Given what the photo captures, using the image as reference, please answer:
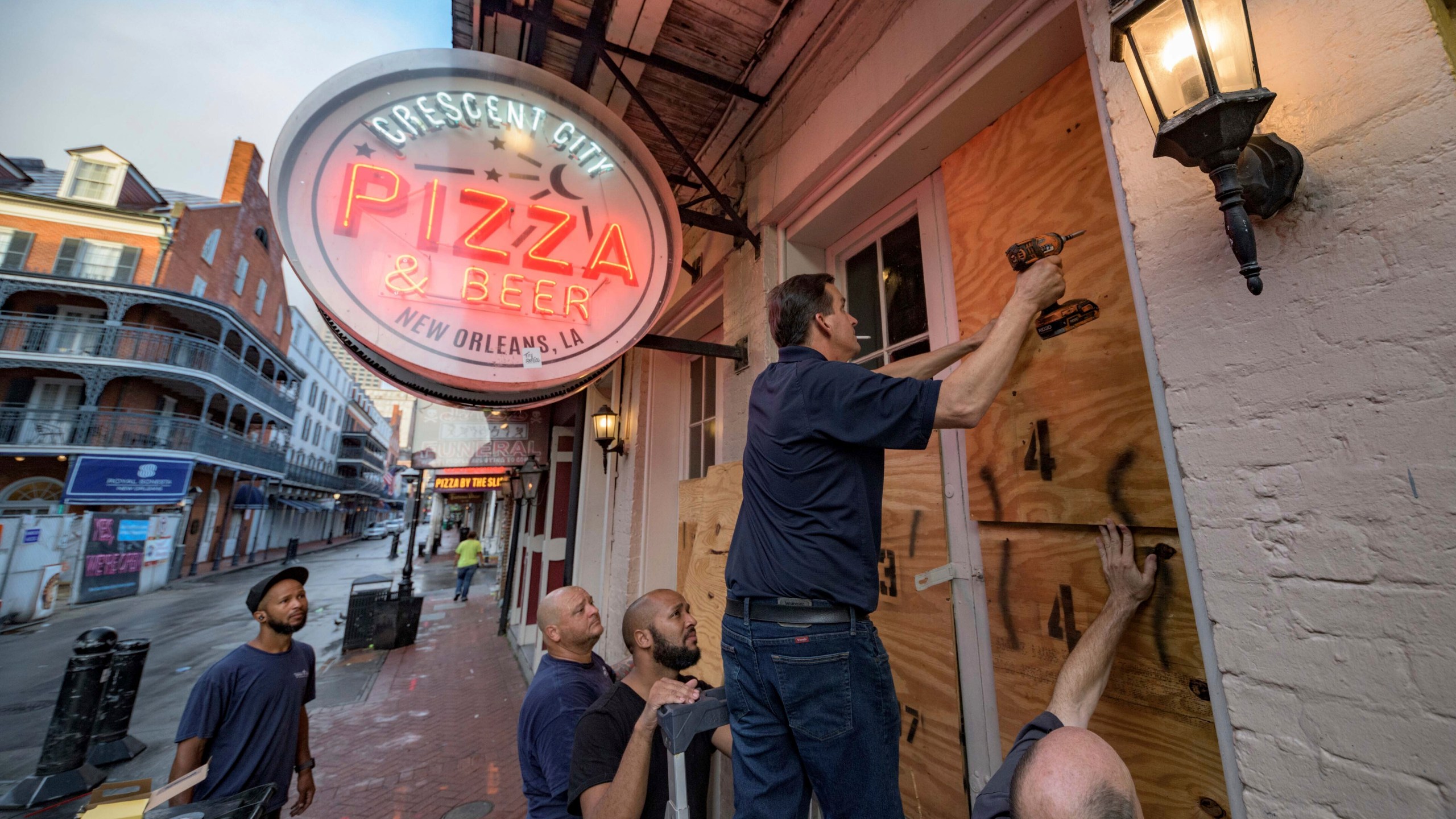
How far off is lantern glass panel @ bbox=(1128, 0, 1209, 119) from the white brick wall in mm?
254

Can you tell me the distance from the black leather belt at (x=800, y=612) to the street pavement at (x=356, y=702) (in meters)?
A: 4.23

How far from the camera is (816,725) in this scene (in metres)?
1.28

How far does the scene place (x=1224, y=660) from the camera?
1125mm

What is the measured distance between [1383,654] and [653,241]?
2869mm

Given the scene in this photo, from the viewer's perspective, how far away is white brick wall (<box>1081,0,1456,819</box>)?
926mm

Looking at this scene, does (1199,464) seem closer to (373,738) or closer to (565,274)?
(565,274)

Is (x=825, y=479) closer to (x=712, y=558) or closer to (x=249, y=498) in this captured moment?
(x=712, y=558)

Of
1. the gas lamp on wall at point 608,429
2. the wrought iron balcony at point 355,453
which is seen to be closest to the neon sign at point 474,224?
the gas lamp on wall at point 608,429

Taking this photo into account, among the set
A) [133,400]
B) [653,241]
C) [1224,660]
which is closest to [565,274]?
[653,241]

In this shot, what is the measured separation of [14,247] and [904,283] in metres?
31.9

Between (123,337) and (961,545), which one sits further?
(123,337)

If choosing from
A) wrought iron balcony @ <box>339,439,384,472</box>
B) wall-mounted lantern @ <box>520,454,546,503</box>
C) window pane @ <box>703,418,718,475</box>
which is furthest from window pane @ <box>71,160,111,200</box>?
window pane @ <box>703,418,718,475</box>

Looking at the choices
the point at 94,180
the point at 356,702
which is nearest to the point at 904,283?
the point at 356,702

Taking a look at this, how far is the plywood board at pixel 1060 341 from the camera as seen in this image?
1.62 m
